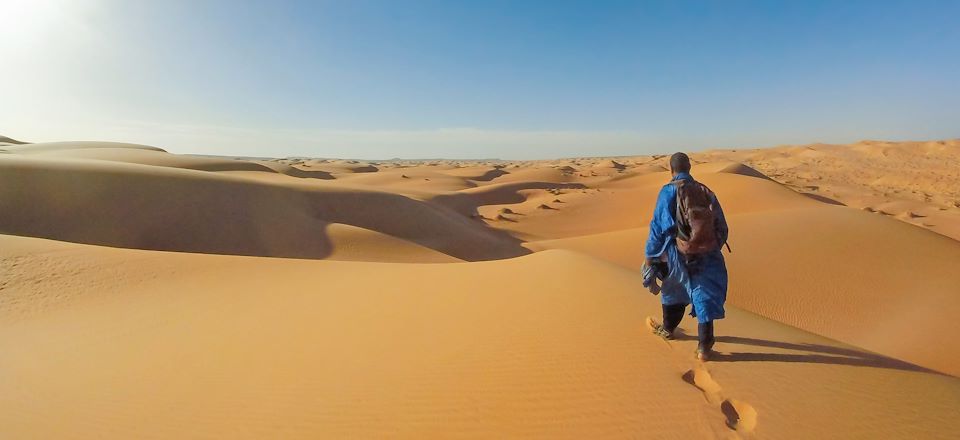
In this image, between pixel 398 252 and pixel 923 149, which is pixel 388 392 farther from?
pixel 923 149

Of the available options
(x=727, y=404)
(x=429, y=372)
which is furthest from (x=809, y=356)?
(x=429, y=372)

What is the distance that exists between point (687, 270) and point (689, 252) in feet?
0.56

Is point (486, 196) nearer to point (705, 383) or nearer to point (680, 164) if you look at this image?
point (680, 164)

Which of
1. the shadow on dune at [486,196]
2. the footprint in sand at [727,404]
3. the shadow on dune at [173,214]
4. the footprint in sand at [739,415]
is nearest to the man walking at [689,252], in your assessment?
the footprint in sand at [727,404]

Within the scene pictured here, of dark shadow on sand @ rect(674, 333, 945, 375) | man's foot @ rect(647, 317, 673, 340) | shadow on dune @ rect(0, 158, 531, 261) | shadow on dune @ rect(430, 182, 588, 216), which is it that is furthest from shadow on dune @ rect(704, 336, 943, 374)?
shadow on dune @ rect(430, 182, 588, 216)

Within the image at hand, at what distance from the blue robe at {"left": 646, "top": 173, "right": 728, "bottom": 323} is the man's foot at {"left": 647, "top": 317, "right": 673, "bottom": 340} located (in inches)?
9.0

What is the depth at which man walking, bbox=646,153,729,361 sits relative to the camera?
129 inches

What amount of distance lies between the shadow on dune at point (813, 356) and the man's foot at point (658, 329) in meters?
0.20

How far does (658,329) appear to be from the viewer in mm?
3682

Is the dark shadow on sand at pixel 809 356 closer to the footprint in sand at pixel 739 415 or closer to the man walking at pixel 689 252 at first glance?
the man walking at pixel 689 252

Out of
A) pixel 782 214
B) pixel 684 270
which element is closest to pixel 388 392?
pixel 684 270

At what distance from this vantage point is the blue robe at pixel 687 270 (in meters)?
3.29

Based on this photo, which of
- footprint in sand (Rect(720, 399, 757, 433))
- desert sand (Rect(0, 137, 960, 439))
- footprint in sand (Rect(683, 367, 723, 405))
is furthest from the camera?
footprint in sand (Rect(683, 367, 723, 405))

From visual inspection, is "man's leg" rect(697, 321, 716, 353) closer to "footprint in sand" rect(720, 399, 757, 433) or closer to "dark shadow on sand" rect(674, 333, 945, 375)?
"dark shadow on sand" rect(674, 333, 945, 375)
